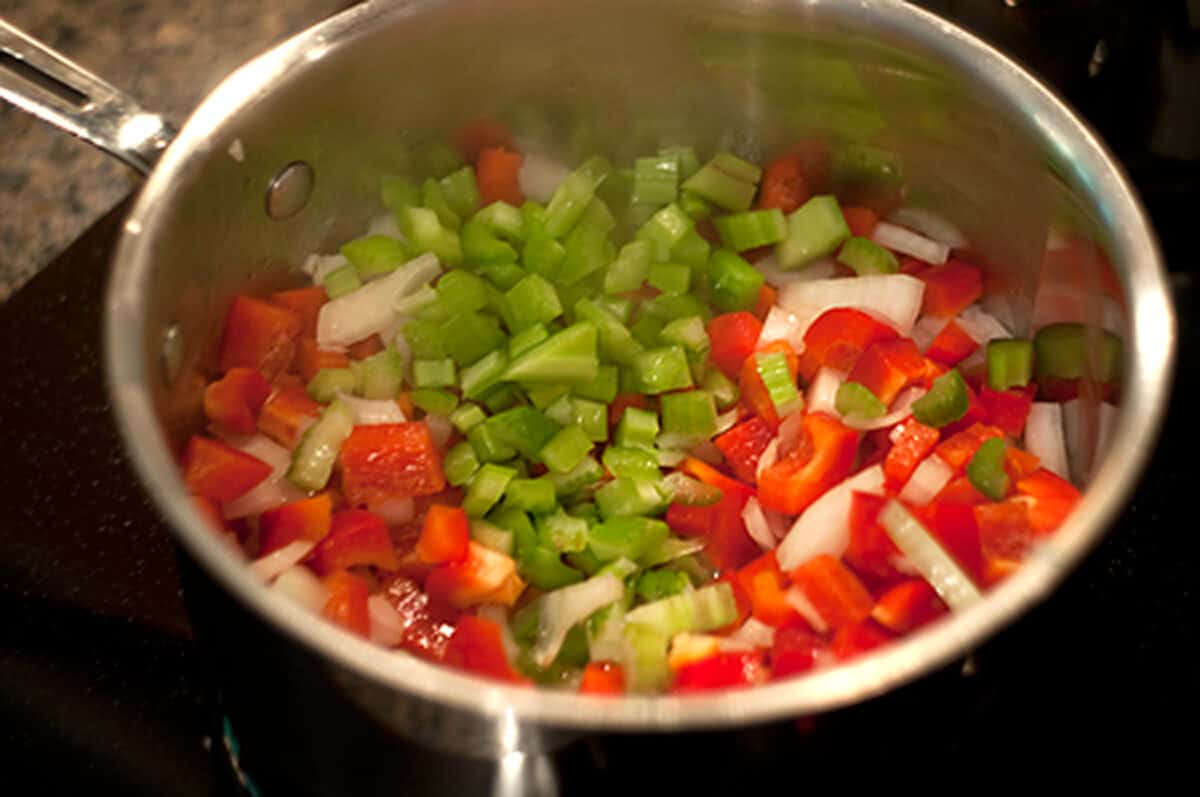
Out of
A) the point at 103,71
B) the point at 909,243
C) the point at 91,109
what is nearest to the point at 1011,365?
the point at 909,243

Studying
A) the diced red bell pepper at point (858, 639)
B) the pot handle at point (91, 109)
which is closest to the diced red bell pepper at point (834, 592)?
the diced red bell pepper at point (858, 639)

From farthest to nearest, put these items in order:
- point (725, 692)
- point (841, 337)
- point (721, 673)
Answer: point (841, 337), point (721, 673), point (725, 692)

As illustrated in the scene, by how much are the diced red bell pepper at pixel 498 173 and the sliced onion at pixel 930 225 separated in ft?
1.12

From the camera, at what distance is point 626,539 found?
97 cm

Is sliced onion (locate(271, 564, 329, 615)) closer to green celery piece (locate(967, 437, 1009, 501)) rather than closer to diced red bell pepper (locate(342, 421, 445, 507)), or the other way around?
diced red bell pepper (locate(342, 421, 445, 507))

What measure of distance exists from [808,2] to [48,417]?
73 centimetres

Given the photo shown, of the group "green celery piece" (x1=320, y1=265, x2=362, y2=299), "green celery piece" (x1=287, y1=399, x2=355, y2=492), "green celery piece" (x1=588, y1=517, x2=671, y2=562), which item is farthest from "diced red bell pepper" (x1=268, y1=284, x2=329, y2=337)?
"green celery piece" (x1=588, y1=517, x2=671, y2=562)

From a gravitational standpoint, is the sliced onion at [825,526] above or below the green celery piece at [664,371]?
below

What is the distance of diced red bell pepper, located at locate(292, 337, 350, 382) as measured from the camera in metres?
1.10

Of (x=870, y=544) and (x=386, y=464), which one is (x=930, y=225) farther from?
(x=386, y=464)

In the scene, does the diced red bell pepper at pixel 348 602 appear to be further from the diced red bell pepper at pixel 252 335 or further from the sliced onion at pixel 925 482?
the sliced onion at pixel 925 482

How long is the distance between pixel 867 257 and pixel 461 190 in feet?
1.20

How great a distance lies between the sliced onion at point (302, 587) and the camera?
91cm

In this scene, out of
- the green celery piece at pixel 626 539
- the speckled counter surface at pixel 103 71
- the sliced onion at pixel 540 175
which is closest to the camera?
the green celery piece at pixel 626 539
